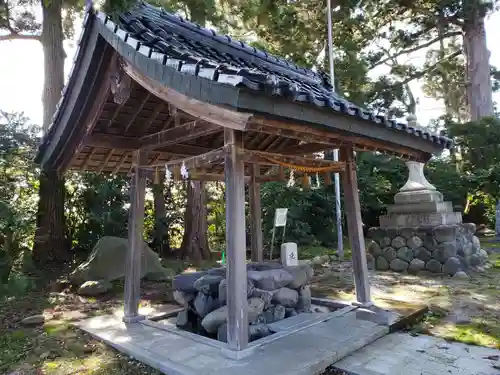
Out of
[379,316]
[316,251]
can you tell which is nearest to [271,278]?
[379,316]

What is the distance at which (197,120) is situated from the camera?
3.80 m

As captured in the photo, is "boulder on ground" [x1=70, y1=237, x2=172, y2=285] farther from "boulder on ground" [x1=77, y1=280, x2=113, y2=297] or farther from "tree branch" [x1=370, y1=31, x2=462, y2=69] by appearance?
"tree branch" [x1=370, y1=31, x2=462, y2=69]

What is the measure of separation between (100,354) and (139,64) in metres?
2.95

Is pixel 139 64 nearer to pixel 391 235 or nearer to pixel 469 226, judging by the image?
pixel 391 235

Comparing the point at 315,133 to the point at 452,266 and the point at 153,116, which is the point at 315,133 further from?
the point at 452,266

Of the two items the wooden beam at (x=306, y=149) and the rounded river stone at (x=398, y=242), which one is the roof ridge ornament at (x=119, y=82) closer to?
the wooden beam at (x=306, y=149)

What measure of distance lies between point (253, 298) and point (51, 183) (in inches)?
266

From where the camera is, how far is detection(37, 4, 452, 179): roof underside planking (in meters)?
2.74

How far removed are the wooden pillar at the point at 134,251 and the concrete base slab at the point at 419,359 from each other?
106 inches

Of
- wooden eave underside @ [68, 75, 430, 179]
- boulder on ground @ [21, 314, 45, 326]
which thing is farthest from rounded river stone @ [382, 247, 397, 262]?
boulder on ground @ [21, 314, 45, 326]

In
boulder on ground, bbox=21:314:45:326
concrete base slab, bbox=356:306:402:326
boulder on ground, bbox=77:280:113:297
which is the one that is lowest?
boulder on ground, bbox=21:314:45:326

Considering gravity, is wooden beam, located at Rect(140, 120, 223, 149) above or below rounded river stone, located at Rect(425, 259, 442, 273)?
above

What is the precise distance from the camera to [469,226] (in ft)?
25.8

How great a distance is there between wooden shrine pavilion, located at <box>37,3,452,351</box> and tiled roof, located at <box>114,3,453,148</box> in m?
0.02
